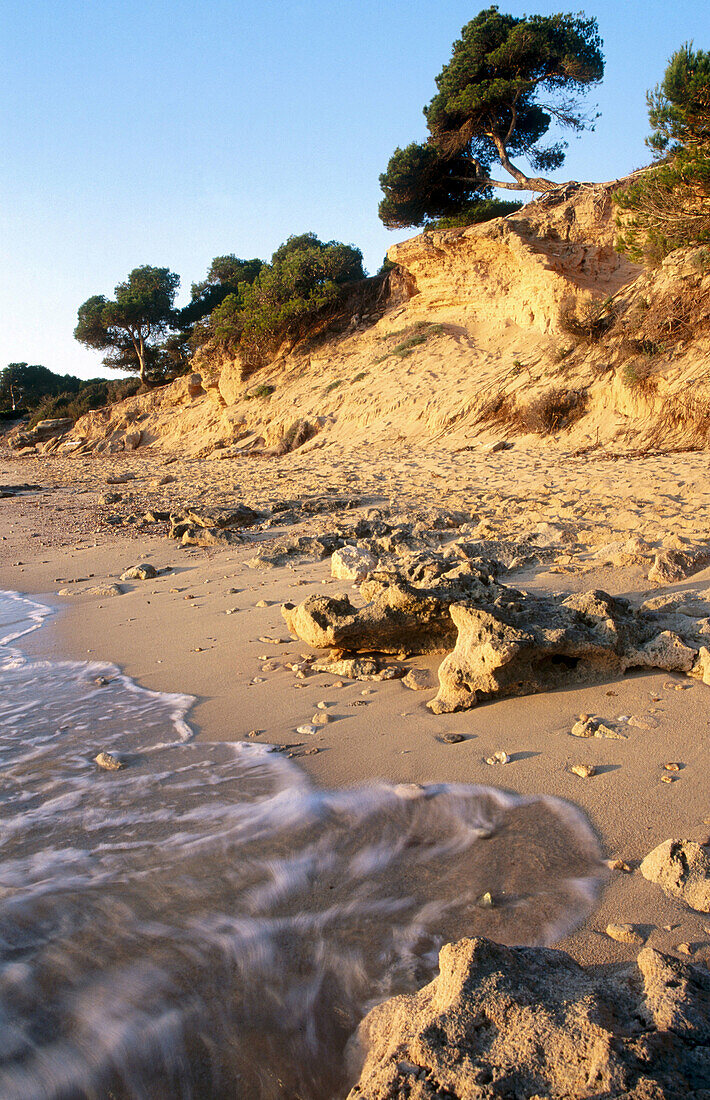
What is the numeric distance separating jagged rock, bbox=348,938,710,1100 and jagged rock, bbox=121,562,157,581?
16.0 ft

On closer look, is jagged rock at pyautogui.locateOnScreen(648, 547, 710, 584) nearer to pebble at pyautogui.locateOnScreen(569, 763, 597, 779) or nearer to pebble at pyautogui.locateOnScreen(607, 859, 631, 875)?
pebble at pyautogui.locateOnScreen(569, 763, 597, 779)

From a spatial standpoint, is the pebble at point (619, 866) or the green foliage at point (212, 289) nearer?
the pebble at point (619, 866)

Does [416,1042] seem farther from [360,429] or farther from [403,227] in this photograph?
[403,227]

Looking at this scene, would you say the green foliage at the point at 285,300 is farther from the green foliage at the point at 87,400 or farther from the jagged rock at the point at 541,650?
the jagged rock at the point at 541,650

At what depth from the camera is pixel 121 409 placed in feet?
80.7

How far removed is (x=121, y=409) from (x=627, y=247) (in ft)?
63.2

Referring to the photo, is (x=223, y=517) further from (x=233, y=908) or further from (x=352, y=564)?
(x=233, y=908)

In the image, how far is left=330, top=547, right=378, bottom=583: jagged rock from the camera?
463 cm

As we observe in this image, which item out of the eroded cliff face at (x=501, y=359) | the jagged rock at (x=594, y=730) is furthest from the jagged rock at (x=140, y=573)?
the eroded cliff face at (x=501, y=359)

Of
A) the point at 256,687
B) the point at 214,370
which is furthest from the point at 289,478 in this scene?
A: the point at 214,370

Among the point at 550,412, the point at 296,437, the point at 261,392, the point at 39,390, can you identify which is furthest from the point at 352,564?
the point at 39,390

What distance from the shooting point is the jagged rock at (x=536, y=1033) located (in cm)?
105

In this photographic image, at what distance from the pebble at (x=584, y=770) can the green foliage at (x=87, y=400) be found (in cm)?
2910

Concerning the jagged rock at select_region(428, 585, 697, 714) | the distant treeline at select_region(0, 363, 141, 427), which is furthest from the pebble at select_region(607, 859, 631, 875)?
the distant treeline at select_region(0, 363, 141, 427)
